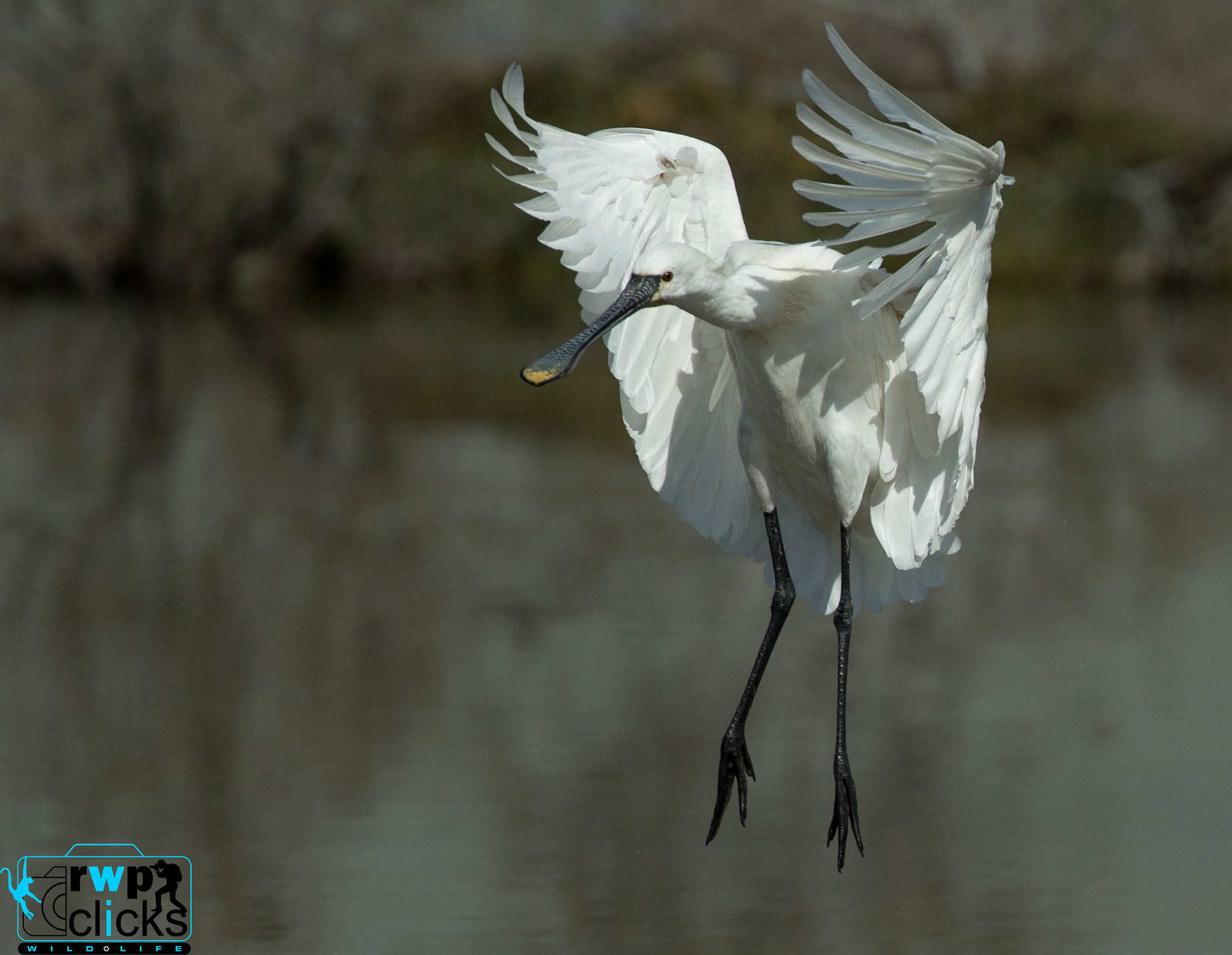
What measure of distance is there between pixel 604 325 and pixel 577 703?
2.70 m

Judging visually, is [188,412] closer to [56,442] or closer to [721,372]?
[56,442]

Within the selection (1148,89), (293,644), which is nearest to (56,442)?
(293,644)

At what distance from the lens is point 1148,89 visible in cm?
3369

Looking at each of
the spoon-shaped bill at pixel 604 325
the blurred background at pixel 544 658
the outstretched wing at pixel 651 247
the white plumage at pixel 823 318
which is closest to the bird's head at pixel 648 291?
the spoon-shaped bill at pixel 604 325

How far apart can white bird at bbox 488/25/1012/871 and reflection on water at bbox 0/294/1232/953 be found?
1.75 ft

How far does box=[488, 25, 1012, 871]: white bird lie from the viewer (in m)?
4.06

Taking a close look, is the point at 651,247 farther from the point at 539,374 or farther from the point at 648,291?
the point at 539,374

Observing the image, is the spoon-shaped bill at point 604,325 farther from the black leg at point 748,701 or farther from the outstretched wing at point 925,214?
the black leg at point 748,701

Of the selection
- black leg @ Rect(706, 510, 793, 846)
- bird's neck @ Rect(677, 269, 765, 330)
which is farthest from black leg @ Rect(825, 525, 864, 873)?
bird's neck @ Rect(677, 269, 765, 330)

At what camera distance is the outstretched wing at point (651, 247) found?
16.1ft

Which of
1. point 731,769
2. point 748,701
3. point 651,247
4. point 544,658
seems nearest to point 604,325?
point 651,247

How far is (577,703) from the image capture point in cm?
671

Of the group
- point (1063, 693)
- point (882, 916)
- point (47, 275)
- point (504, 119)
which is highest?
point (47, 275)

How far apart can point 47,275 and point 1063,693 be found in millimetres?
22371
